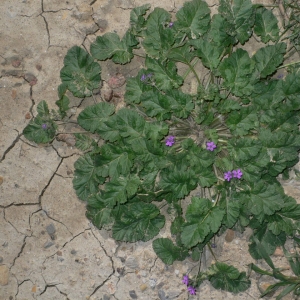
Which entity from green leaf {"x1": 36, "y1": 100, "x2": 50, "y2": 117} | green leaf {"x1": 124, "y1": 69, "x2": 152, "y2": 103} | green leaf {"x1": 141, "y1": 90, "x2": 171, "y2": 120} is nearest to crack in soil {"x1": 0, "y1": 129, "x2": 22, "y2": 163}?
green leaf {"x1": 36, "y1": 100, "x2": 50, "y2": 117}

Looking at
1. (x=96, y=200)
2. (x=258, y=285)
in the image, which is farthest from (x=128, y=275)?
(x=258, y=285)

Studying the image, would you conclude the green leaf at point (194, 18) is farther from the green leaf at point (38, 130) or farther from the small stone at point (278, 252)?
the small stone at point (278, 252)

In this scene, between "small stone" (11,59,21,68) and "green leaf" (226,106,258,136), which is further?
"small stone" (11,59,21,68)

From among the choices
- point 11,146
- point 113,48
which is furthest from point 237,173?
point 11,146

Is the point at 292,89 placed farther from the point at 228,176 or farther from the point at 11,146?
the point at 11,146

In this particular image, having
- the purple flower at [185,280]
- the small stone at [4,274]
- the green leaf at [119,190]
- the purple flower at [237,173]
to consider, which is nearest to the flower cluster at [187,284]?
the purple flower at [185,280]

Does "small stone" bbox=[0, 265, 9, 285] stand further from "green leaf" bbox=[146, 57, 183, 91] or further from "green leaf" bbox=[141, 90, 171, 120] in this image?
"green leaf" bbox=[146, 57, 183, 91]
